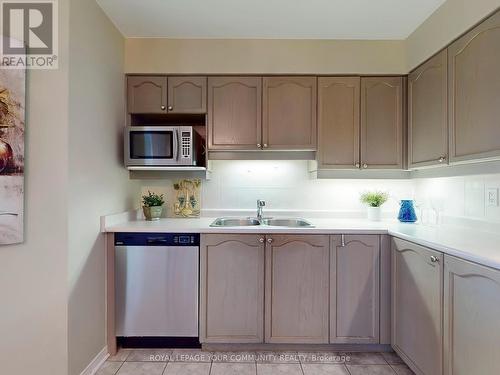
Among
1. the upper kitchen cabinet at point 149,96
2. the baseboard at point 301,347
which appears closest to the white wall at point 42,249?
the upper kitchen cabinet at point 149,96

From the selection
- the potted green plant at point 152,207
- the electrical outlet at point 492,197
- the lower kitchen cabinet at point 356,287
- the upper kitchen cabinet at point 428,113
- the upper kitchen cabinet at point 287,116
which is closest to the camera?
the electrical outlet at point 492,197

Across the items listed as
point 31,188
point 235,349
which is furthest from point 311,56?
point 235,349

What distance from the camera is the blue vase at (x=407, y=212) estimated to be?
2.32 metres

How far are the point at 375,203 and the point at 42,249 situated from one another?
7.64ft

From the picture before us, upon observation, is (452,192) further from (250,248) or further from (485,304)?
(250,248)

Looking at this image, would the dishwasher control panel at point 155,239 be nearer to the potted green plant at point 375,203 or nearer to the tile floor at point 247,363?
the tile floor at point 247,363

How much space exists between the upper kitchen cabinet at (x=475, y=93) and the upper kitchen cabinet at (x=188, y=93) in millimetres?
Answer: 1685

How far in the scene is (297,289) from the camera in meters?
1.98

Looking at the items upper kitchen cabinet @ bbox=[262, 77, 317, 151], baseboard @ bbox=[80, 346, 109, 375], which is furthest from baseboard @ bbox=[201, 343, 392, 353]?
upper kitchen cabinet @ bbox=[262, 77, 317, 151]

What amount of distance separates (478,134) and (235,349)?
2.00 meters

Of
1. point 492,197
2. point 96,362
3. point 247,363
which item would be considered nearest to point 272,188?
point 247,363

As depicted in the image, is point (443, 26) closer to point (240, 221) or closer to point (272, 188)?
point (272, 188)

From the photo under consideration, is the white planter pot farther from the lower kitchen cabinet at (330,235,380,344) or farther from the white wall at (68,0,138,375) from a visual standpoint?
the white wall at (68,0,138,375)

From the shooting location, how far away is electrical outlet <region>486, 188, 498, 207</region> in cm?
174
